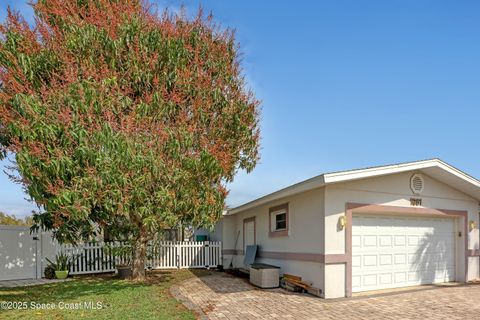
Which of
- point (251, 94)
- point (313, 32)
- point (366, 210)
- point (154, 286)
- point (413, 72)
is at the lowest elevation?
point (154, 286)

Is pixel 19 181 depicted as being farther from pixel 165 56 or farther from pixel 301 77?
pixel 301 77

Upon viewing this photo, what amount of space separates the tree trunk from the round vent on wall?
8467 millimetres

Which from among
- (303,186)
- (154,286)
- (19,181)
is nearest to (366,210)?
(303,186)

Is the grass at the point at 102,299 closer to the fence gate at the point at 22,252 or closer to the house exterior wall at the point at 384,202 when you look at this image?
the fence gate at the point at 22,252

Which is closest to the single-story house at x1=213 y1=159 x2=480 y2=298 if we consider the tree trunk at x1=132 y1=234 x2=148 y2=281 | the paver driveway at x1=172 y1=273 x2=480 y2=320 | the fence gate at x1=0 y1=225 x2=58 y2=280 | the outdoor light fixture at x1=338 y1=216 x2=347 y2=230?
the outdoor light fixture at x1=338 y1=216 x2=347 y2=230

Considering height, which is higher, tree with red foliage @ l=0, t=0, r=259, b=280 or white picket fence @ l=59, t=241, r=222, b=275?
tree with red foliage @ l=0, t=0, r=259, b=280

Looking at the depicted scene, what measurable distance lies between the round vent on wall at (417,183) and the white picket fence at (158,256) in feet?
29.8

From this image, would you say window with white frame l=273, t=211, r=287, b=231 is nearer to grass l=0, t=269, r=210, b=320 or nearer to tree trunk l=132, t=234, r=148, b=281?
grass l=0, t=269, r=210, b=320

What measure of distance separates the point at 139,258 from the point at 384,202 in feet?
26.1

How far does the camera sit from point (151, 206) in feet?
28.2

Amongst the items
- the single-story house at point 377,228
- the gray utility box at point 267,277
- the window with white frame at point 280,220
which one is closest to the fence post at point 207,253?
the single-story house at point 377,228

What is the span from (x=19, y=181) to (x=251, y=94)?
6.97 metres

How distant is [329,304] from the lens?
26.8 feet

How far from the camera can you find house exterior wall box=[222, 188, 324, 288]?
9234 mm
